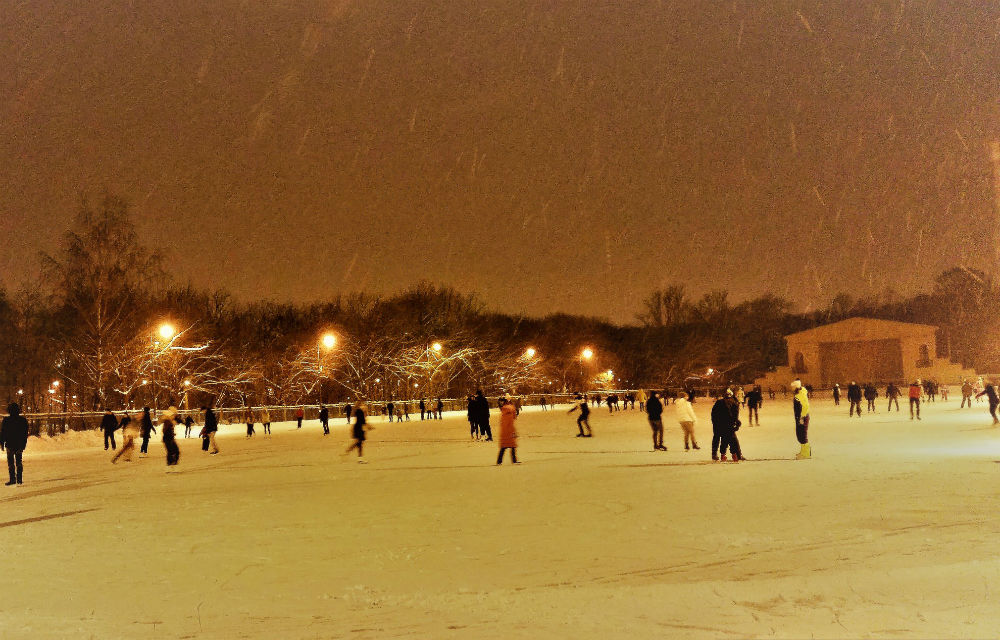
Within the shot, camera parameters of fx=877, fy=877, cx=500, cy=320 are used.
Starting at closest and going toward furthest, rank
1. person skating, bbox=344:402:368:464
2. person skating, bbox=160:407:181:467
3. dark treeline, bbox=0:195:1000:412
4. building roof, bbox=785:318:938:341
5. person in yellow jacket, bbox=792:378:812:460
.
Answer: person in yellow jacket, bbox=792:378:812:460
person skating, bbox=160:407:181:467
person skating, bbox=344:402:368:464
dark treeline, bbox=0:195:1000:412
building roof, bbox=785:318:938:341

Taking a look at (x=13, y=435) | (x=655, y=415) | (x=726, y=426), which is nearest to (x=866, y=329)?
(x=655, y=415)

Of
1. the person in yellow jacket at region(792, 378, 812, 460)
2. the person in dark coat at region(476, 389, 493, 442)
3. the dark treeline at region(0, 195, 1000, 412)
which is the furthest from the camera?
the dark treeline at region(0, 195, 1000, 412)

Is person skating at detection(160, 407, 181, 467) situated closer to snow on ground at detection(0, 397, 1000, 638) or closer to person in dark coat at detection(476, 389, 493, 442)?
snow on ground at detection(0, 397, 1000, 638)

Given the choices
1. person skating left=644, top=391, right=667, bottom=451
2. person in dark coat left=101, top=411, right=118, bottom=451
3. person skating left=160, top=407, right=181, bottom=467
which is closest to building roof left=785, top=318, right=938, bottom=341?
person skating left=644, top=391, right=667, bottom=451

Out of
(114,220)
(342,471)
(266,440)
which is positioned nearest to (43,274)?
(114,220)

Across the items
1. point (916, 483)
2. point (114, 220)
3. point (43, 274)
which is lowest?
point (916, 483)

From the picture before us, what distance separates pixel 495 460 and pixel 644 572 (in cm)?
1300

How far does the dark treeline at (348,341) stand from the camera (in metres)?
45.0

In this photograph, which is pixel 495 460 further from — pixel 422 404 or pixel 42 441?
pixel 422 404

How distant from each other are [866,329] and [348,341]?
59109mm

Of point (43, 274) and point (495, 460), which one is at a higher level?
point (43, 274)

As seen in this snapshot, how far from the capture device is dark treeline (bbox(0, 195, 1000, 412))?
4503 centimetres

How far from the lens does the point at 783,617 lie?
6.21 metres

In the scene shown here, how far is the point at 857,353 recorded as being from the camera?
9781cm
